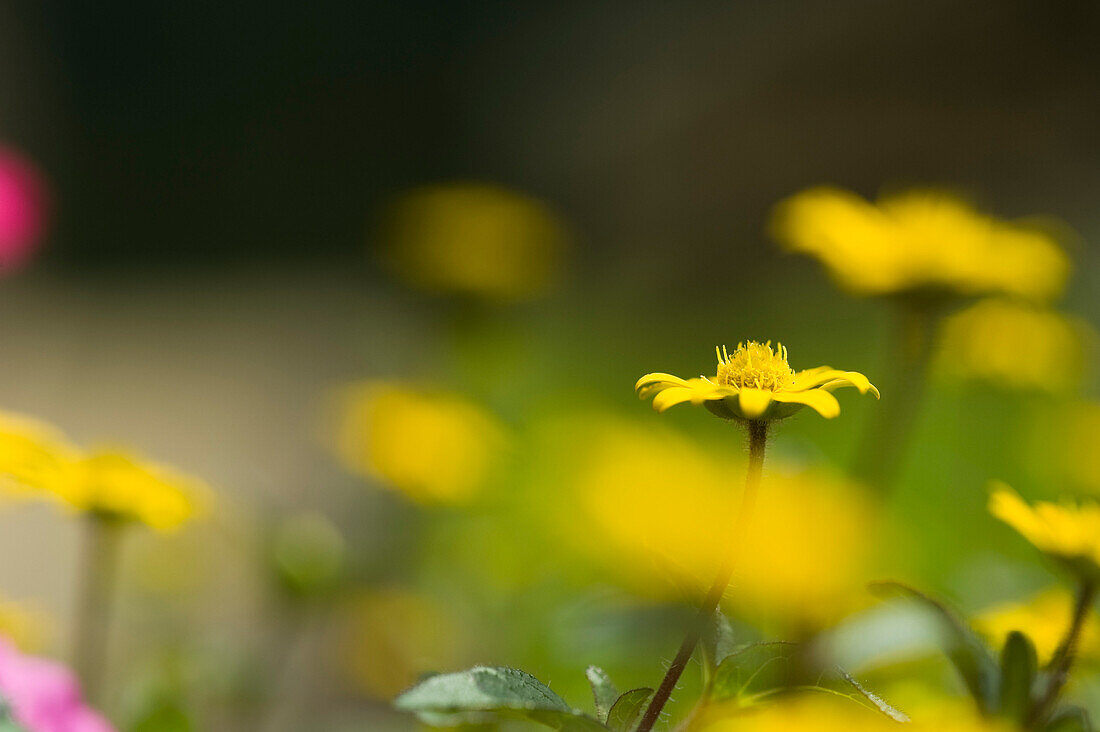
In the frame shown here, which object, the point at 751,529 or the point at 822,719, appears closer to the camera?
the point at 822,719

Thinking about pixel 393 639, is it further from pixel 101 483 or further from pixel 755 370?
pixel 755 370

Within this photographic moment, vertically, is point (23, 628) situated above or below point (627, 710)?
below

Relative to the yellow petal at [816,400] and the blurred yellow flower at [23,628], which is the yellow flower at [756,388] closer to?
the yellow petal at [816,400]

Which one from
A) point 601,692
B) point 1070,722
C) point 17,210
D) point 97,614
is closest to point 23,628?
point 97,614

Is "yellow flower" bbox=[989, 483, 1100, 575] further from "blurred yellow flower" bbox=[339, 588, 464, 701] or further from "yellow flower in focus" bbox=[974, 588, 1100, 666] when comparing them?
"blurred yellow flower" bbox=[339, 588, 464, 701]

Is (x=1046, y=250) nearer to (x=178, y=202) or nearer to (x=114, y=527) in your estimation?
(x=114, y=527)

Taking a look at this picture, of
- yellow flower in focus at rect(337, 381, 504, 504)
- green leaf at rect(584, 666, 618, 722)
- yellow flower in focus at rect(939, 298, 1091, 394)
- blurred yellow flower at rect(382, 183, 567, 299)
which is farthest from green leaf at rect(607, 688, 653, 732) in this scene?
blurred yellow flower at rect(382, 183, 567, 299)

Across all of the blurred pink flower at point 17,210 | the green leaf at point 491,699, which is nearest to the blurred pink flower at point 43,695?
the green leaf at point 491,699
